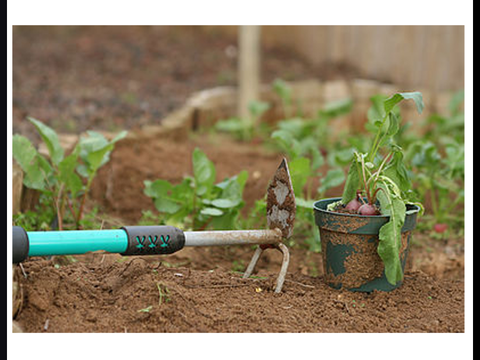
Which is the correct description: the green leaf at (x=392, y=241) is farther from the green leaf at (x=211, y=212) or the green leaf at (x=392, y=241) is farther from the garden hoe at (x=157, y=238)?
the green leaf at (x=211, y=212)

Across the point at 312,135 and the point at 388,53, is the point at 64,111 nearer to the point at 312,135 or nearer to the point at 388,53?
the point at 312,135

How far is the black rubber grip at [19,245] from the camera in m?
1.83

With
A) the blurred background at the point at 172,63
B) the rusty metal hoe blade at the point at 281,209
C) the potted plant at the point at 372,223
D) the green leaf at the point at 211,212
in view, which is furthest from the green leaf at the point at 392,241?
the blurred background at the point at 172,63

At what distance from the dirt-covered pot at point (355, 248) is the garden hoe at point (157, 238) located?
15cm

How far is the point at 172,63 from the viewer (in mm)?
6711

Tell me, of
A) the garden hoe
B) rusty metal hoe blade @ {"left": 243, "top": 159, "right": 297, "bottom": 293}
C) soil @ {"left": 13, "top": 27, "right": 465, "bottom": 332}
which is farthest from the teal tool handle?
rusty metal hoe blade @ {"left": 243, "top": 159, "right": 297, "bottom": 293}

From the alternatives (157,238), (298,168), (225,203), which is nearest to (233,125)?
(298,168)

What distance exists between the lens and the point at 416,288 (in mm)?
2268

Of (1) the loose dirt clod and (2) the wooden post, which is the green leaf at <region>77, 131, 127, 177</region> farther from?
(2) the wooden post

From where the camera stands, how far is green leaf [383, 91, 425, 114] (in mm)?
2041

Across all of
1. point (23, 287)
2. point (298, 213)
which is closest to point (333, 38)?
point (298, 213)

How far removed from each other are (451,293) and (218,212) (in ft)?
3.16

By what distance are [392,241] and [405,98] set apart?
484 mm

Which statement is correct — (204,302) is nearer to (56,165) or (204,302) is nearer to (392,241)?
(392,241)
